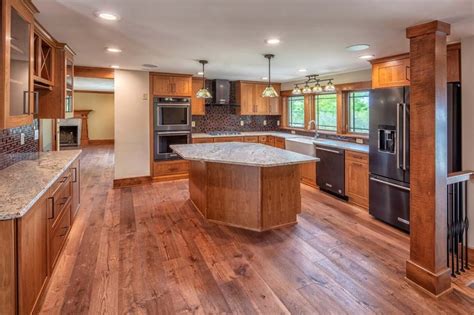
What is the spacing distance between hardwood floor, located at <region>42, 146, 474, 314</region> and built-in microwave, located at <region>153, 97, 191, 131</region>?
7.10ft

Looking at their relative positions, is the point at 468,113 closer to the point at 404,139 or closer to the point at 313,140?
the point at 404,139

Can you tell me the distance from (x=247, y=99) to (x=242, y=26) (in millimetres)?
4338

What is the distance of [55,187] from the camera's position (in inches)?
96.6

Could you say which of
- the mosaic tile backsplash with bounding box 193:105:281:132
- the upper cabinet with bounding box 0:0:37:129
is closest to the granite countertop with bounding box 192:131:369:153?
the mosaic tile backsplash with bounding box 193:105:281:132

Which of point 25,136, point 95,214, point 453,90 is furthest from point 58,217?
point 453,90

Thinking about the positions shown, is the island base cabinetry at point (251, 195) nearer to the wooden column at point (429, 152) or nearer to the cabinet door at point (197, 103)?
the wooden column at point (429, 152)

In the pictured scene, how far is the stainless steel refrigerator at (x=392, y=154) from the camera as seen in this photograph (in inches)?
131

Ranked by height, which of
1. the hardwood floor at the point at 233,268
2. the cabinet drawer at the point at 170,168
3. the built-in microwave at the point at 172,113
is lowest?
the hardwood floor at the point at 233,268

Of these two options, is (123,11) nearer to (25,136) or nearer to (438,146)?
(25,136)

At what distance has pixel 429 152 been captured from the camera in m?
2.33

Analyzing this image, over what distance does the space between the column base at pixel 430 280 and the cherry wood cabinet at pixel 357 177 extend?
1.90 m

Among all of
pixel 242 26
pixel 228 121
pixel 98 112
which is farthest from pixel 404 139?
pixel 98 112

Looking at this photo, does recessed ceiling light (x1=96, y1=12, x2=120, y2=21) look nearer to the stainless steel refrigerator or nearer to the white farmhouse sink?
the stainless steel refrigerator

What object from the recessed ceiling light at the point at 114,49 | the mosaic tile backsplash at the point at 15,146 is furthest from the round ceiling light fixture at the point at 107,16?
the mosaic tile backsplash at the point at 15,146
